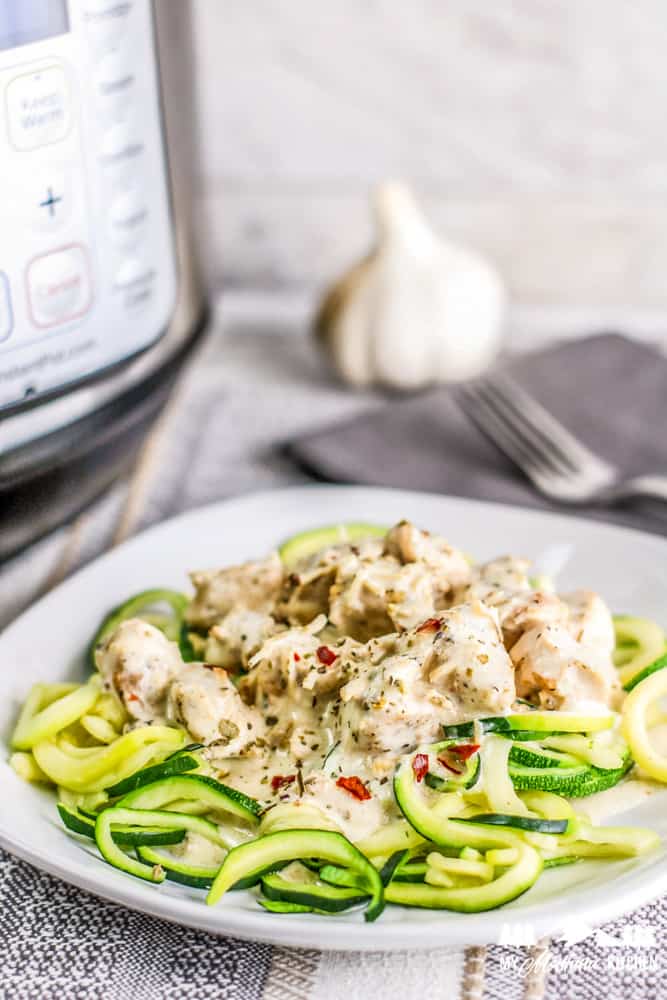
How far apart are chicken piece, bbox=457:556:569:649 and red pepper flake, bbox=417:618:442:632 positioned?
Answer: 6 cm

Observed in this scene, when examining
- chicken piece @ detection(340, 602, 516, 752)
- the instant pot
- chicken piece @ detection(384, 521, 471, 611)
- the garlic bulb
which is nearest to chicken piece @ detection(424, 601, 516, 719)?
chicken piece @ detection(340, 602, 516, 752)

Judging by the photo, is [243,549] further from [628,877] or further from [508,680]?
[628,877]

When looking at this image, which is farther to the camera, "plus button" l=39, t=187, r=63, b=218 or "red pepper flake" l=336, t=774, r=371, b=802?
"plus button" l=39, t=187, r=63, b=218

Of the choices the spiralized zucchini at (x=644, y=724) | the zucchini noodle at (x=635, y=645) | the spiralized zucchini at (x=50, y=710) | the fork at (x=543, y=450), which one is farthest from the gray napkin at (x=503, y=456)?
the spiralized zucchini at (x=50, y=710)

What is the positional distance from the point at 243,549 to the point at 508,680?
40cm

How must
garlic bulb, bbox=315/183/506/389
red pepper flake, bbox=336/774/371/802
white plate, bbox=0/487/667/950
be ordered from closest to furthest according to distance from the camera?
white plate, bbox=0/487/667/950, red pepper flake, bbox=336/774/371/802, garlic bulb, bbox=315/183/506/389

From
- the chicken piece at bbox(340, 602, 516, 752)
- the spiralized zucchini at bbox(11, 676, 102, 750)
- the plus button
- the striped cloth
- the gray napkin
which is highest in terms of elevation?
the plus button

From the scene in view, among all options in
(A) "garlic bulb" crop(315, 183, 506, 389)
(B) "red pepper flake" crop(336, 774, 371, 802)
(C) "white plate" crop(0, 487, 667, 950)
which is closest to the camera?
(C) "white plate" crop(0, 487, 667, 950)

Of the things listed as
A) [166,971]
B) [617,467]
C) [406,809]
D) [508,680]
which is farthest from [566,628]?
[617,467]

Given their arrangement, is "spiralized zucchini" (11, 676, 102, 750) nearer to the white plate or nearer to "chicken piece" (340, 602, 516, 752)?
the white plate

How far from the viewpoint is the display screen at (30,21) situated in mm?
872

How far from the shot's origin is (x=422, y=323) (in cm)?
153

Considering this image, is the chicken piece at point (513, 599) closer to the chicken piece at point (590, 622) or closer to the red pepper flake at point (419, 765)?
the chicken piece at point (590, 622)

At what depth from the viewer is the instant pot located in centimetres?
92
